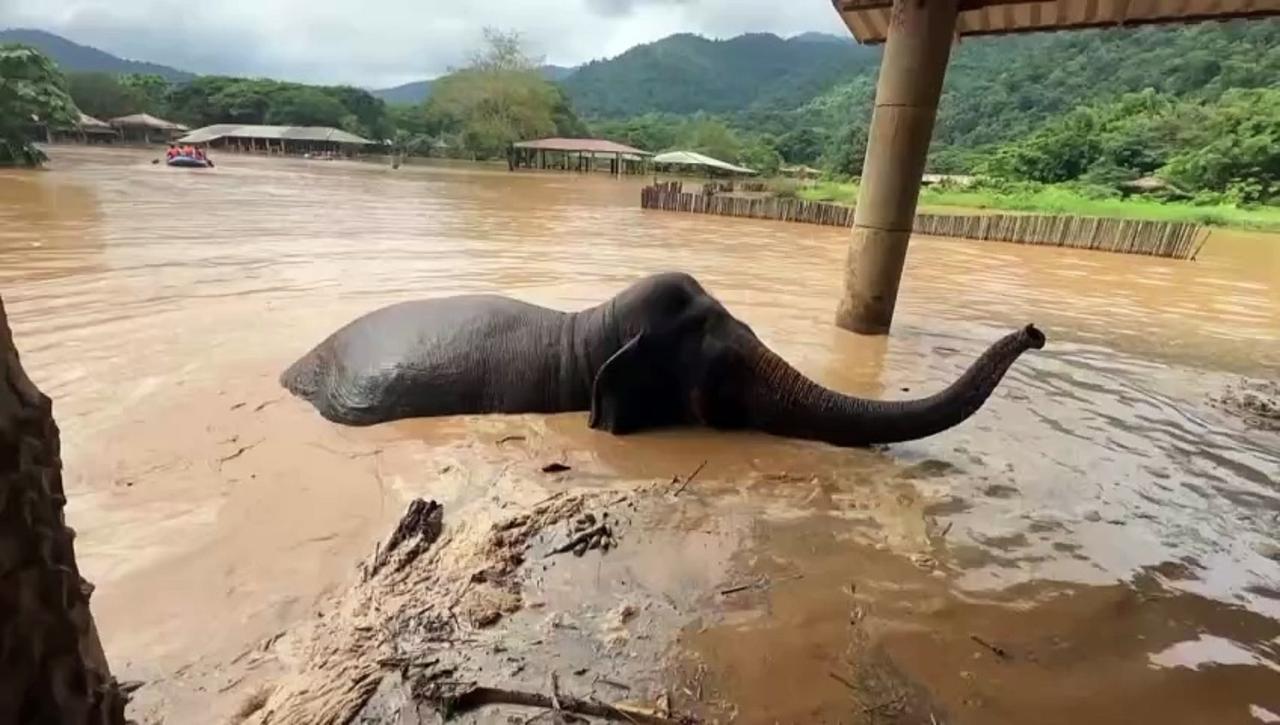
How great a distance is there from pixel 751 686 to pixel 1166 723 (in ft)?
4.19

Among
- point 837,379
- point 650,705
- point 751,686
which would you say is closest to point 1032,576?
point 751,686

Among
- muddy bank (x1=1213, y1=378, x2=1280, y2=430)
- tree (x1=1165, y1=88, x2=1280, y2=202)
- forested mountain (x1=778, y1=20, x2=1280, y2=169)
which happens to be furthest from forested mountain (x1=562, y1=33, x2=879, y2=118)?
muddy bank (x1=1213, y1=378, x2=1280, y2=430)

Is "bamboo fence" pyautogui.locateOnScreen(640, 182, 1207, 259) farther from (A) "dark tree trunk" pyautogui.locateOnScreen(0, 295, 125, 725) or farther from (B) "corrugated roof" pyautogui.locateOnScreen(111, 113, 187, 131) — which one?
(B) "corrugated roof" pyautogui.locateOnScreen(111, 113, 187, 131)

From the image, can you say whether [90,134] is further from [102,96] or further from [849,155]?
[849,155]

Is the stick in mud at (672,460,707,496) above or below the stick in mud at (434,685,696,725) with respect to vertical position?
below

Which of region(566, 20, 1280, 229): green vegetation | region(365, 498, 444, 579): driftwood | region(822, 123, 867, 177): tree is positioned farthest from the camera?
region(822, 123, 867, 177): tree

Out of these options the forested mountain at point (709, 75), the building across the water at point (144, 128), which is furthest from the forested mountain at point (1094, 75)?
the forested mountain at point (709, 75)

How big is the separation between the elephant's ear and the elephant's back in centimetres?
75

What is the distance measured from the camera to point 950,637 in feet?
9.70

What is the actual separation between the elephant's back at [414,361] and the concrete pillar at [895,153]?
13.3 ft

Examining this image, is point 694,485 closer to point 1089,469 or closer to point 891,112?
point 1089,469

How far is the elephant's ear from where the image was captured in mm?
5004

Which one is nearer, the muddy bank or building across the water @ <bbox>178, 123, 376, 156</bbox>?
the muddy bank

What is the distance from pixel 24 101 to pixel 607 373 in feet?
127
